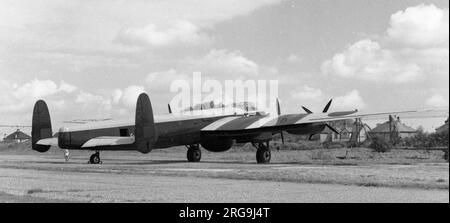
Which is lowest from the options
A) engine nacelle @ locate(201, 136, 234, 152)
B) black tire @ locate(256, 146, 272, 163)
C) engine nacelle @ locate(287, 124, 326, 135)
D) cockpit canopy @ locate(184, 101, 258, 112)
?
black tire @ locate(256, 146, 272, 163)

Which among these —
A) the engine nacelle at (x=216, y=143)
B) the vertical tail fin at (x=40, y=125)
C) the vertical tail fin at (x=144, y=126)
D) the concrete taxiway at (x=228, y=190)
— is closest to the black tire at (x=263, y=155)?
the engine nacelle at (x=216, y=143)

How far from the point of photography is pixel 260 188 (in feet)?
54.4

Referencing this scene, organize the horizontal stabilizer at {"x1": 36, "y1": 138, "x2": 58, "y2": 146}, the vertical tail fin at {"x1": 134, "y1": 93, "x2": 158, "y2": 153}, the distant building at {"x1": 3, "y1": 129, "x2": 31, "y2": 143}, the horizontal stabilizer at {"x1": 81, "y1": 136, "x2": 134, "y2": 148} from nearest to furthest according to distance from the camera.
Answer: the vertical tail fin at {"x1": 134, "y1": 93, "x2": 158, "y2": 153} < the horizontal stabilizer at {"x1": 81, "y1": 136, "x2": 134, "y2": 148} < the horizontal stabilizer at {"x1": 36, "y1": 138, "x2": 58, "y2": 146} < the distant building at {"x1": 3, "y1": 129, "x2": 31, "y2": 143}

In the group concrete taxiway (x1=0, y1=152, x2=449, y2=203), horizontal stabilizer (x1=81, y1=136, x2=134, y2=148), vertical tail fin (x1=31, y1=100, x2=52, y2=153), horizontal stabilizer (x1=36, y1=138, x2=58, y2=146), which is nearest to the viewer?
concrete taxiway (x1=0, y1=152, x2=449, y2=203)

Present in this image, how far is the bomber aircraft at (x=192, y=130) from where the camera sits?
104 feet

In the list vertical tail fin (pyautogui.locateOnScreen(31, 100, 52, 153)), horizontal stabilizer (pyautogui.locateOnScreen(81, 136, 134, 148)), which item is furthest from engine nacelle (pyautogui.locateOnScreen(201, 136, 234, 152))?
vertical tail fin (pyautogui.locateOnScreen(31, 100, 52, 153))

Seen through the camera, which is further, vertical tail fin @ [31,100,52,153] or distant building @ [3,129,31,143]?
distant building @ [3,129,31,143]

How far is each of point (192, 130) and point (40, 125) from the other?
37.7ft

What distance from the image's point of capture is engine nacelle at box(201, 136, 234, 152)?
36.3m

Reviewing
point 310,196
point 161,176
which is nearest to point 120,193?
point 310,196

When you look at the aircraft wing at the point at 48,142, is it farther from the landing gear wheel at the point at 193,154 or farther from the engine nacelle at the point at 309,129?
the engine nacelle at the point at 309,129

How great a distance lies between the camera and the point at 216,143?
36.7 meters

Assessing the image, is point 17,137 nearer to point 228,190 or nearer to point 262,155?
point 262,155

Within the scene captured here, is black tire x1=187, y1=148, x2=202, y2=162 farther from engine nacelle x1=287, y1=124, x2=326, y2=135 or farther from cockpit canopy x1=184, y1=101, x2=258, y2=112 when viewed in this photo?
engine nacelle x1=287, y1=124, x2=326, y2=135
